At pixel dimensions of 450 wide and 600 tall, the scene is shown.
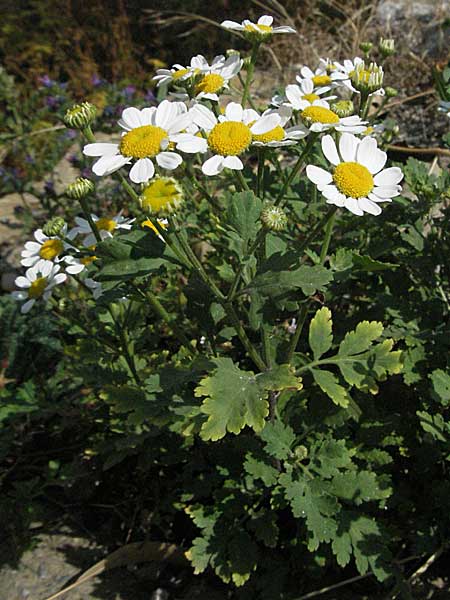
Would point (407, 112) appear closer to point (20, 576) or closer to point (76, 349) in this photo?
point (76, 349)

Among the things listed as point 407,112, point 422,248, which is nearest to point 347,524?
point 422,248

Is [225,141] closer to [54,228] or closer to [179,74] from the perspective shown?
[179,74]

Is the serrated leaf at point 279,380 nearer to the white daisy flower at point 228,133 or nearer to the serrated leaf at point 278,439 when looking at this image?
the serrated leaf at point 278,439

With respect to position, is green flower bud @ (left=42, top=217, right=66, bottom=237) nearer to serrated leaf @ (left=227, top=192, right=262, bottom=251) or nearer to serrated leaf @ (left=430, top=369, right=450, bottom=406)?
serrated leaf @ (left=227, top=192, right=262, bottom=251)

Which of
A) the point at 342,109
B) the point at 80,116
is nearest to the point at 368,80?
the point at 342,109

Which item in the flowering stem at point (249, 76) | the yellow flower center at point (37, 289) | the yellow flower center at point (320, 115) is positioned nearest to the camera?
the yellow flower center at point (320, 115)

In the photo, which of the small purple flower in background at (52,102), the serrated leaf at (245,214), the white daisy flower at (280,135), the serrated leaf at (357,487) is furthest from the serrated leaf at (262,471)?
the small purple flower in background at (52,102)
